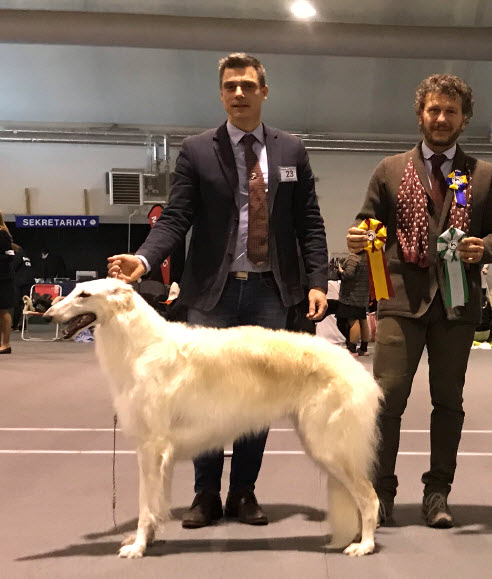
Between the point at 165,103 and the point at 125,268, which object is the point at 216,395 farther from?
the point at 165,103

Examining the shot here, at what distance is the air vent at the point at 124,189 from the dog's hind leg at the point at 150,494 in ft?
38.9

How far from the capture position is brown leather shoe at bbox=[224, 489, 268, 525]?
2.69 m

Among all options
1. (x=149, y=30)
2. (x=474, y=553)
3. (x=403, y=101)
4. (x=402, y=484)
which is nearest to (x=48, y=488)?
(x=402, y=484)

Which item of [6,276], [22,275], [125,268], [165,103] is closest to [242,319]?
[125,268]

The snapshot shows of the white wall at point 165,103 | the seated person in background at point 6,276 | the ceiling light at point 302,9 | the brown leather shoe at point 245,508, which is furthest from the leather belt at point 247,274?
the white wall at point 165,103

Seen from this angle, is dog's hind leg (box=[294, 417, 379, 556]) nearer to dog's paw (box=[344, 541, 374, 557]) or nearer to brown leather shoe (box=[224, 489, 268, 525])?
dog's paw (box=[344, 541, 374, 557])

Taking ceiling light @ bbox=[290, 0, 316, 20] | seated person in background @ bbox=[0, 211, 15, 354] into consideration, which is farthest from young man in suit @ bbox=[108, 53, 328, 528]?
ceiling light @ bbox=[290, 0, 316, 20]

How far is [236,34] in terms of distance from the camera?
337 inches

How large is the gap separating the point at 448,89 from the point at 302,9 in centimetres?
700

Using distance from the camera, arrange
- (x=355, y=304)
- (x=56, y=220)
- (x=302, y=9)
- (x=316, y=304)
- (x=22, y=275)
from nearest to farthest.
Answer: (x=316, y=304) → (x=355, y=304) → (x=302, y=9) → (x=22, y=275) → (x=56, y=220)

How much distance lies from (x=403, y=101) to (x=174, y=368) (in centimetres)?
1128

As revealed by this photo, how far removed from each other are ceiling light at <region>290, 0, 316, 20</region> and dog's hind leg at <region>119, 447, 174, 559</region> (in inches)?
312

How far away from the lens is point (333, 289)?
31.9 ft

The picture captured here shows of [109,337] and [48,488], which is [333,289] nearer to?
[48,488]
